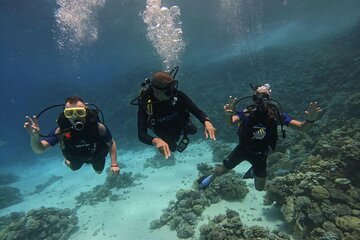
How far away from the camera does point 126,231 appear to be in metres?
10.7

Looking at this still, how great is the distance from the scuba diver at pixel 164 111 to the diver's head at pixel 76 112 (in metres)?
1.05

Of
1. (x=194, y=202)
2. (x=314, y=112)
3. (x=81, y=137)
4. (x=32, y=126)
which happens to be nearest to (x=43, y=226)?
(x=194, y=202)

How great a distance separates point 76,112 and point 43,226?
9.64m

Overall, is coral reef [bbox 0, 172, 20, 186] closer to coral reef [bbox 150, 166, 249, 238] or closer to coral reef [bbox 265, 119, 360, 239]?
coral reef [bbox 150, 166, 249, 238]

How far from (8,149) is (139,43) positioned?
26.7m

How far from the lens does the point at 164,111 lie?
5453mm

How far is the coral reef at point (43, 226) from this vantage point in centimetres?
1174

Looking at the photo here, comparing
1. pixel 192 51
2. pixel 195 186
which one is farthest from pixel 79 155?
pixel 192 51

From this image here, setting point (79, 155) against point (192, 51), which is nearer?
point (79, 155)

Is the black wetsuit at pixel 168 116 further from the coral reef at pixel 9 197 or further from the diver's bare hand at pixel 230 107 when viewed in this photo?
the coral reef at pixel 9 197

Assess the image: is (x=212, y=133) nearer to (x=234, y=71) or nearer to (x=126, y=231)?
(x=126, y=231)

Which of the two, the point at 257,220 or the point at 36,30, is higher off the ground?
the point at 36,30

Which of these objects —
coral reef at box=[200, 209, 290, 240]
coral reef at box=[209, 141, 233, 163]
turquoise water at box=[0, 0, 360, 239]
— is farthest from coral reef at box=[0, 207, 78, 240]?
coral reef at box=[209, 141, 233, 163]

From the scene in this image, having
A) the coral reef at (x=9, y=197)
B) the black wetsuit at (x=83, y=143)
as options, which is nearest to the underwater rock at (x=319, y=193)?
the black wetsuit at (x=83, y=143)
